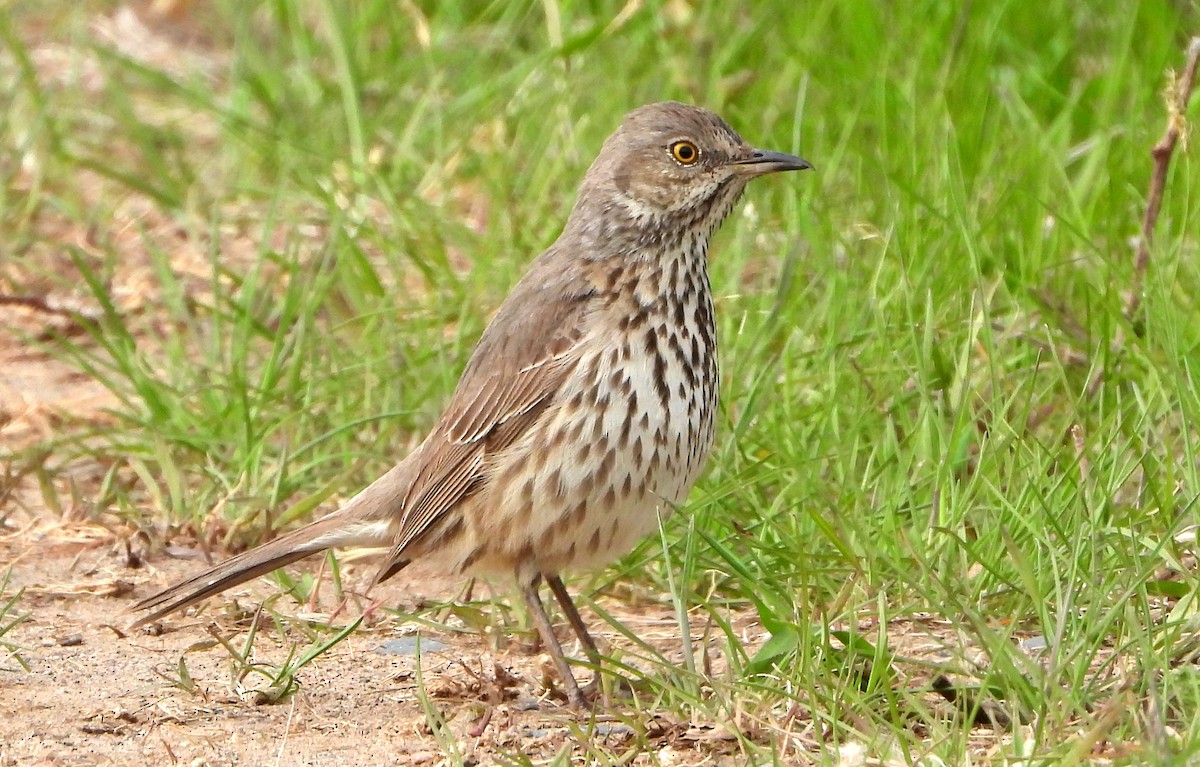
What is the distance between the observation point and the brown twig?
563 cm

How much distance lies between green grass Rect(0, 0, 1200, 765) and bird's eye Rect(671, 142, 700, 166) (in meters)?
0.81

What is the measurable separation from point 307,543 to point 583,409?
979 mm

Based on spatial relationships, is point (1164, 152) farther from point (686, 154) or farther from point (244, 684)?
point (244, 684)

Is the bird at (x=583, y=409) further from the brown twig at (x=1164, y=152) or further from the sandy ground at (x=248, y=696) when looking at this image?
the brown twig at (x=1164, y=152)

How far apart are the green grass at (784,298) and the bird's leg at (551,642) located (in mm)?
239

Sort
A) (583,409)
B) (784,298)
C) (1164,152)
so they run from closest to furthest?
(583,409)
(1164,152)
(784,298)

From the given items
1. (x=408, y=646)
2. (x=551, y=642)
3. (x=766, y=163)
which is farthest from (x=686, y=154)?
(x=408, y=646)

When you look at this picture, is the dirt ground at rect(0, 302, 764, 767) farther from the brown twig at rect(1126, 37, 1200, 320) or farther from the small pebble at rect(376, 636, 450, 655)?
the brown twig at rect(1126, 37, 1200, 320)

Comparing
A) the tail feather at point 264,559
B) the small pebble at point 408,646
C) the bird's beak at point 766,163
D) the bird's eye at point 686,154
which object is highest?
the bird's eye at point 686,154

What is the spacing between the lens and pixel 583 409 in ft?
17.0

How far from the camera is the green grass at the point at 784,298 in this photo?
182 inches

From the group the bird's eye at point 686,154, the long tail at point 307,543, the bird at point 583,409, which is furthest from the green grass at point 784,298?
the bird's eye at point 686,154

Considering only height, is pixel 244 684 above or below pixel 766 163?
below

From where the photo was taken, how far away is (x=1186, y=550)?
5043 mm
